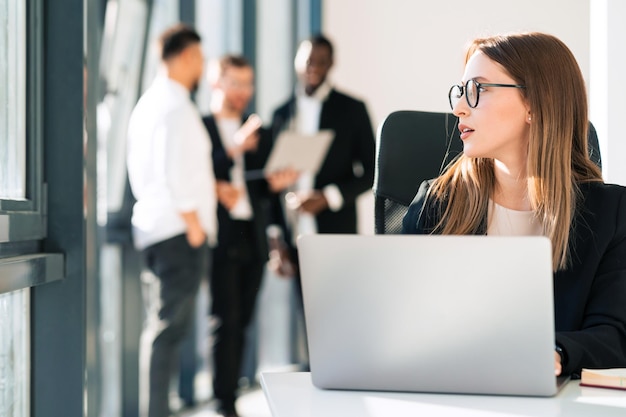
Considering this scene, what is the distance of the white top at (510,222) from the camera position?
70.7 inches

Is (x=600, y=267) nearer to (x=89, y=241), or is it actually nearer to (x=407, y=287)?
(x=407, y=287)

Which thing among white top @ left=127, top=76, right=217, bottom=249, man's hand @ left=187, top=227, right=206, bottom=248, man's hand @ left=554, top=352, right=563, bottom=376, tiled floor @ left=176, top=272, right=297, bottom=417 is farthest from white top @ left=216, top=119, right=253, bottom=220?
man's hand @ left=554, top=352, right=563, bottom=376

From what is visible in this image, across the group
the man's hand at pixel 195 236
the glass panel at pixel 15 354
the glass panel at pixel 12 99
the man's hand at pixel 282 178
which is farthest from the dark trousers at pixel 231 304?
the glass panel at pixel 12 99

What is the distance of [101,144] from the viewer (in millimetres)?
4051

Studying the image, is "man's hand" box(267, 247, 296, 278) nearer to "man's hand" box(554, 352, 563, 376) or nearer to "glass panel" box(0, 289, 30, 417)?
"glass panel" box(0, 289, 30, 417)

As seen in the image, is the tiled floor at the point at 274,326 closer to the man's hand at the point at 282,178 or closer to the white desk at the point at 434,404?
the man's hand at the point at 282,178

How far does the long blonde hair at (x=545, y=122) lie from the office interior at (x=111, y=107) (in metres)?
0.16

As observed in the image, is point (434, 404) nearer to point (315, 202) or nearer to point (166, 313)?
point (166, 313)

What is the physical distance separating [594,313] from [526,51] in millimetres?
510

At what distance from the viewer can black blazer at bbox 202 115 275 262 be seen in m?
4.48

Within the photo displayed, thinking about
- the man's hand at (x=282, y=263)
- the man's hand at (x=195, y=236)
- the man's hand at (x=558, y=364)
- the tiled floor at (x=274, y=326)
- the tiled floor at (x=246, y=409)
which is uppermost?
the man's hand at (x=195, y=236)

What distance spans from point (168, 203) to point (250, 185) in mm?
863

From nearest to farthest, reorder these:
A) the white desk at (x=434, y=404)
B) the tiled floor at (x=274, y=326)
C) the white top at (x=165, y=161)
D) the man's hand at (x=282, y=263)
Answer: the white desk at (x=434, y=404) < the white top at (x=165, y=161) < the man's hand at (x=282, y=263) < the tiled floor at (x=274, y=326)

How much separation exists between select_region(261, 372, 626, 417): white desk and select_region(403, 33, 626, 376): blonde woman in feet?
1.38
